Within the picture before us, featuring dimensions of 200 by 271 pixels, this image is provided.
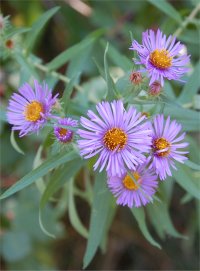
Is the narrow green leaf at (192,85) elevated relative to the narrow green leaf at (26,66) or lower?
elevated

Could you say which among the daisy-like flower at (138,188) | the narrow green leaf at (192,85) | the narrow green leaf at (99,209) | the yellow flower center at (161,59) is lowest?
the narrow green leaf at (99,209)

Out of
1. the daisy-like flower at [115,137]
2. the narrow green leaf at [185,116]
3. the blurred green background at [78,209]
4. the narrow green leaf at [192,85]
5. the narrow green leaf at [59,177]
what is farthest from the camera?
the blurred green background at [78,209]

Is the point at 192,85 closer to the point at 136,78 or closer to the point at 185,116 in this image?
the point at 185,116

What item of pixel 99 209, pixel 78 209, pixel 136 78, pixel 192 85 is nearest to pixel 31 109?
pixel 136 78

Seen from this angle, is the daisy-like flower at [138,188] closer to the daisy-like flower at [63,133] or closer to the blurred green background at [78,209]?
the daisy-like flower at [63,133]

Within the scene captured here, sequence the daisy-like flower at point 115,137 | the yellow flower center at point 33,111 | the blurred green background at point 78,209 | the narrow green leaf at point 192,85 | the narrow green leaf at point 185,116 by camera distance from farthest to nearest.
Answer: the blurred green background at point 78,209, the narrow green leaf at point 192,85, the narrow green leaf at point 185,116, the yellow flower center at point 33,111, the daisy-like flower at point 115,137

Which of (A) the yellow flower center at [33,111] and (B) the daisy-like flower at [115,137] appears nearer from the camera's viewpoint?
(B) the daisy-like flower at [115,137]

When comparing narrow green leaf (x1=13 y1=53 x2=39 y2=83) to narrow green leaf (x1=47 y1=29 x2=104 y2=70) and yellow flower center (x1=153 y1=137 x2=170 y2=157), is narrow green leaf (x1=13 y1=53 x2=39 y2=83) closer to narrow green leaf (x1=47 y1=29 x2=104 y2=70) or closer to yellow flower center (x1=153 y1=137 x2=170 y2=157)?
narrow green leaf (x1=47 y1=29 x2=104 y2=70)

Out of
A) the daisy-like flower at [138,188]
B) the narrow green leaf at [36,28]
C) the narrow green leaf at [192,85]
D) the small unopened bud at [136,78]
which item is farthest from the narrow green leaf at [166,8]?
the daisy-like flower at [138,188]
